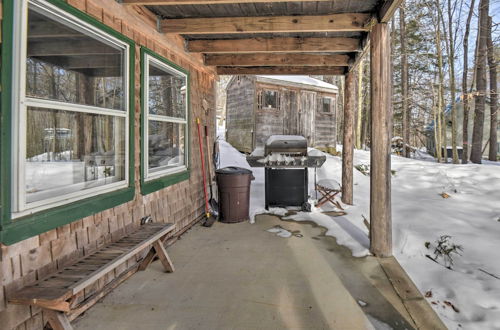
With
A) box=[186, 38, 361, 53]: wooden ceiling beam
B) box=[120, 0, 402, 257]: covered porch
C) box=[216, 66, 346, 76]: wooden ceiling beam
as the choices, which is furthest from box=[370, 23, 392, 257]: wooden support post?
box=[216, 66, 346, 76]: wooden ceiling beam

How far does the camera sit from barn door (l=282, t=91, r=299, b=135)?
1258cm

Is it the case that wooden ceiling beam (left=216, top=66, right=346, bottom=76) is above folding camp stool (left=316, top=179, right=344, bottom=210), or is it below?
above

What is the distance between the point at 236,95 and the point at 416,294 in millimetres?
12069

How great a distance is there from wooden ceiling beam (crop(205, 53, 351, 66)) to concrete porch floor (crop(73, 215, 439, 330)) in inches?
127

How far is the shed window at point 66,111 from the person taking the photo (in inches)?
72.2

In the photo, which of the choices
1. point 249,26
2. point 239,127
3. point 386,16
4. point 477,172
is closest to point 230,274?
point 249,26

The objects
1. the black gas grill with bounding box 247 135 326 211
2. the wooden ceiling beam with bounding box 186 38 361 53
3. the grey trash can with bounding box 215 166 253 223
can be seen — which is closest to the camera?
the wooden ceiling beam with bounding box 186 38 361 53

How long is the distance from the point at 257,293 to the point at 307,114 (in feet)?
37.1

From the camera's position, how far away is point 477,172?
7449 millimetres

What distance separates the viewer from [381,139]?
3.45 meters

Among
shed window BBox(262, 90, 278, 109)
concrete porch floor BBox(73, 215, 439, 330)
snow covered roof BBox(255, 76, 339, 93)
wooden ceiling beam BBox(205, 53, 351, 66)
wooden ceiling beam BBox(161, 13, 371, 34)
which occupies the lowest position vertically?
concrete porch floor BBox(73, 215, 439, 330)

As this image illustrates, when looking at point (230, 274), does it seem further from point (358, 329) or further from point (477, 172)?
point (477, 172)

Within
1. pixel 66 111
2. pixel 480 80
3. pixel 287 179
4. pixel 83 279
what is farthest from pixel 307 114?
pixel 83 279

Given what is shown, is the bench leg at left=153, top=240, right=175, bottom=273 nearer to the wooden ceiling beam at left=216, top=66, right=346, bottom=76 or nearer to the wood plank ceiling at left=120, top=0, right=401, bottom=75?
the wood plank ceiling at left=120, top=0, right=401, bottom=75
